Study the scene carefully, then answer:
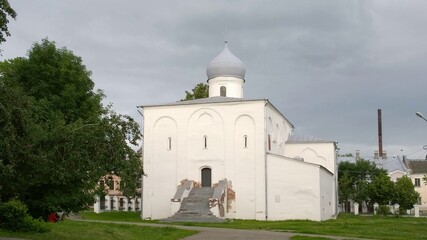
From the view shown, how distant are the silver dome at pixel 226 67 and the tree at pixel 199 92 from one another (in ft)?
18.2

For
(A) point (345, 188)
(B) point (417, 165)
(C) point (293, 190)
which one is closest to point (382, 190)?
(A) point (345, 188)

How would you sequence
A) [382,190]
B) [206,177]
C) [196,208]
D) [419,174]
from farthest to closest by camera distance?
[419,174], [382,190], [206,177], [196,208]

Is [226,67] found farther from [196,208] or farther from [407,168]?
[407,168]

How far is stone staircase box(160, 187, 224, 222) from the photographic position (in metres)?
30.4

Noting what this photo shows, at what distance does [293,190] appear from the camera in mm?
32938

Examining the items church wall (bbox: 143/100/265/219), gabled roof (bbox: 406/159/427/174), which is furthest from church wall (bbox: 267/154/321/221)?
gabled roof (bbox: 406/159/427/174)

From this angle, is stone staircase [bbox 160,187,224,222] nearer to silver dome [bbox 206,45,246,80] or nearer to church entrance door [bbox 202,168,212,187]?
church entrance door [bbox 202,168,212,187]

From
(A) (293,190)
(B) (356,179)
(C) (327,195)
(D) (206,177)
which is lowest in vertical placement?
(C) (327,195)

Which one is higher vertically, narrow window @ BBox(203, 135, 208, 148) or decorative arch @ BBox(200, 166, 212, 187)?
narrow window @ BBox(203, 135, 208, 148)

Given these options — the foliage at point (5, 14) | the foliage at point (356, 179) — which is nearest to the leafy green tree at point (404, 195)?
the foliage at point (356, 179)

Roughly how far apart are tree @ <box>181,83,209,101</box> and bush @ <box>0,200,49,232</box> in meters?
28.9

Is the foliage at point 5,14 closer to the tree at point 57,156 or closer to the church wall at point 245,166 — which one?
the tree at point 57,156

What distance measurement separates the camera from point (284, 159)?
33219 mm

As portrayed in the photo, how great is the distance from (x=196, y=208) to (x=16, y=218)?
16.1 meters
